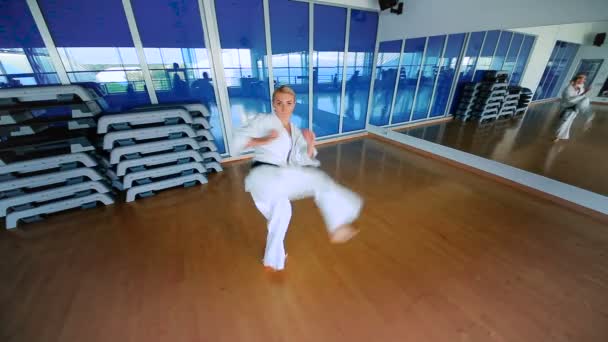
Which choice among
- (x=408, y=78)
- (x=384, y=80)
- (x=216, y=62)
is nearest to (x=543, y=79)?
(x=408, y=78)

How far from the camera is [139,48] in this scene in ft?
8.20

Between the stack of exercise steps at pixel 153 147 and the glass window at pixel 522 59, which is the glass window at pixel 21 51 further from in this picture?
the glass window at pixel 522 59

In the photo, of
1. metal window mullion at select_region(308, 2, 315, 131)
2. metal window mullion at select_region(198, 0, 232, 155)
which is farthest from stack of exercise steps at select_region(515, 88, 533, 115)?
metal window mullion at select_region(198, 0, 232, 155)

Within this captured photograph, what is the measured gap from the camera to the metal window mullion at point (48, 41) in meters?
2.03

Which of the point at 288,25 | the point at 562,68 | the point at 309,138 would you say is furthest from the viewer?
the point at 288,25

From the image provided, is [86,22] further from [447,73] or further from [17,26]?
[447,73]

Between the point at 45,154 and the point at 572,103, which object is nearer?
the point at 45,154

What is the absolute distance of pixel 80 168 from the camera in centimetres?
213

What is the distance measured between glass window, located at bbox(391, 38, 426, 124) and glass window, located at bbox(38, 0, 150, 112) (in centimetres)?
454

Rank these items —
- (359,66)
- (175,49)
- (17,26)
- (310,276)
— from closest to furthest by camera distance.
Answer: (310,276) < (17,26) < (175,49) < (359,66)

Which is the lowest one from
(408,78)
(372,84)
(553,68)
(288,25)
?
(372,84)

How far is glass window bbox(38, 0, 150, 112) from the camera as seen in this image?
2.16 metres

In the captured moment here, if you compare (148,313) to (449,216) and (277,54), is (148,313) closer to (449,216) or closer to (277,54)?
(449,216)

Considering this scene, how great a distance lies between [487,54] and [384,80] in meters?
1.66
